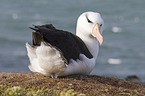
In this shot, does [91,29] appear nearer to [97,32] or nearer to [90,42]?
[97,32]

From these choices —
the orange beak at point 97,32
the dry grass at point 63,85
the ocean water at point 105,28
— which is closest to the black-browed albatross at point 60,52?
the orange beak at point 97,32

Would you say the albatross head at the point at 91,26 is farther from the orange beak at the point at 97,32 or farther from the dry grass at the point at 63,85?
the dry grass at the point at 63,85

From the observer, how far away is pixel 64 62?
17.5ft

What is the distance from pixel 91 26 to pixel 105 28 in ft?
82.5

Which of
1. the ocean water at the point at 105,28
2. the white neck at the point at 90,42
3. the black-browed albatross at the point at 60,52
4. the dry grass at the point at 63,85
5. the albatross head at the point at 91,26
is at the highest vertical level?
the ocean water at the point at 105,28

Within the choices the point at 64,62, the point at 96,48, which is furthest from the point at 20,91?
the point at 96,48

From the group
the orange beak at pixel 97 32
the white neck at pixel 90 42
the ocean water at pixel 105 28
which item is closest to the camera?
the orange beak at pixel 97 32

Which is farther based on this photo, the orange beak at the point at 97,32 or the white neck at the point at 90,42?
the white neck at the point at 90,42

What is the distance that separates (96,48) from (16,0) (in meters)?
47.1

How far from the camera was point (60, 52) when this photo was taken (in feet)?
17.1

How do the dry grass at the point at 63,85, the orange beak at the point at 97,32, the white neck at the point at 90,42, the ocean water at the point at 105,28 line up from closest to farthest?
the dry grass at the point at 63,85, the orange beak at the point at 97,32, the white neck at the point at 90,42, the ocean water at the point at 105,28

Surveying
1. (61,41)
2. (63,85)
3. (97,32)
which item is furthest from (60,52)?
(97,32)

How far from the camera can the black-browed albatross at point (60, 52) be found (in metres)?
5.27

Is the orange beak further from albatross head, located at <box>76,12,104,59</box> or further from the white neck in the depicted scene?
the white neck
